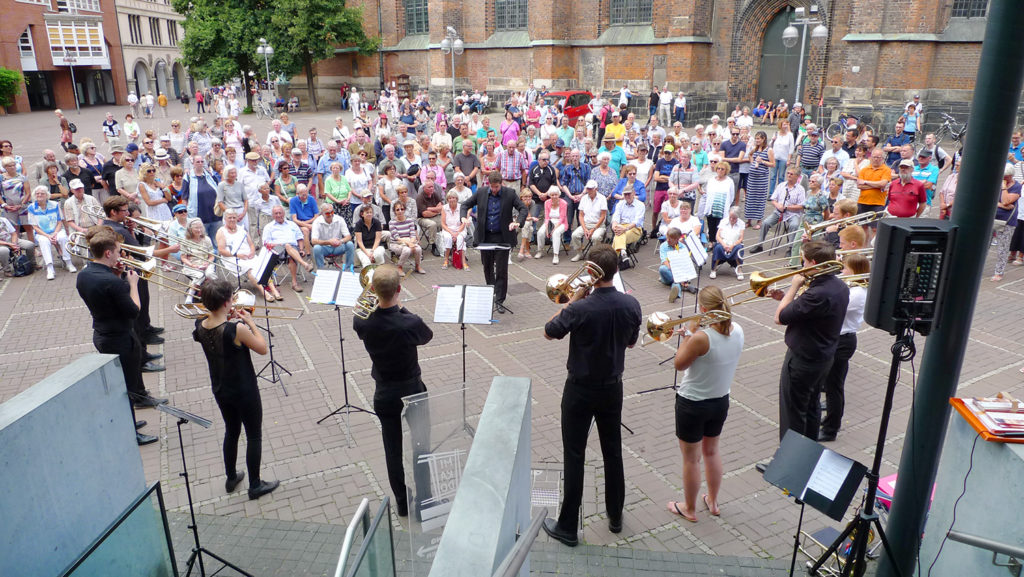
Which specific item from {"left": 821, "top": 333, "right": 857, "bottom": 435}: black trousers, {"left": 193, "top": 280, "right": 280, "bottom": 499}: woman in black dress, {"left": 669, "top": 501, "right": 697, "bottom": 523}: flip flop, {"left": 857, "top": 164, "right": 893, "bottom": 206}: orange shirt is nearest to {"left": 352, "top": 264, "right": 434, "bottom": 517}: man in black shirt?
{"left": 193, "top": 280, "right": 280, "bottom": 499}: woman in black dress


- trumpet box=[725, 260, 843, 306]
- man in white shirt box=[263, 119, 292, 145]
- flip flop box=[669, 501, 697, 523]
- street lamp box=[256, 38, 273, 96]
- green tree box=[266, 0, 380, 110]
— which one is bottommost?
flip flop box=[669, 501, 697, 523]

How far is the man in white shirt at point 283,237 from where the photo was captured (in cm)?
1084

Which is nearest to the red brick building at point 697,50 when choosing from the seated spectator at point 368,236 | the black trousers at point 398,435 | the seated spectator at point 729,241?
the seated spectator at point 729,241

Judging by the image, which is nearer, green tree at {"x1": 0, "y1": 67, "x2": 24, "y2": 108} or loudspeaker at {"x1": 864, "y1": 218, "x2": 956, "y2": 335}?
loudspeaker at {"x1": 864, "y1": 218, "x2": 956, "y2": 335}

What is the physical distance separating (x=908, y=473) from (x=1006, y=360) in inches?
215

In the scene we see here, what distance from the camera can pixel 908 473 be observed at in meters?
3.97

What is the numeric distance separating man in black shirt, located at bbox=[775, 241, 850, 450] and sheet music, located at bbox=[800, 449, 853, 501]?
5.43 feet

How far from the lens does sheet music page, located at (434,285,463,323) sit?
6.13 m

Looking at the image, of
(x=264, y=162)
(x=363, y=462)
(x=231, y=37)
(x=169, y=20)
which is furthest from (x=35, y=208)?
(x=169, y=20)

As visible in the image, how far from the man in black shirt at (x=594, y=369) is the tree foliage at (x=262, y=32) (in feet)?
116

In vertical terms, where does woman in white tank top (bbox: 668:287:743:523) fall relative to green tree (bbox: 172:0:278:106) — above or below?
below

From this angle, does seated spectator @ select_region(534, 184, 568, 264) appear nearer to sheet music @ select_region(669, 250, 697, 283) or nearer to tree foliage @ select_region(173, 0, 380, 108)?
sheet music @ select_region(669, 250, 697, 283)

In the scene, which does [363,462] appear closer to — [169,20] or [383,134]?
[383,134]

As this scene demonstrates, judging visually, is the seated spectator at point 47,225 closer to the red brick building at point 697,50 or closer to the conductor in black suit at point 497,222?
the conductor in black suit at point 497,222
